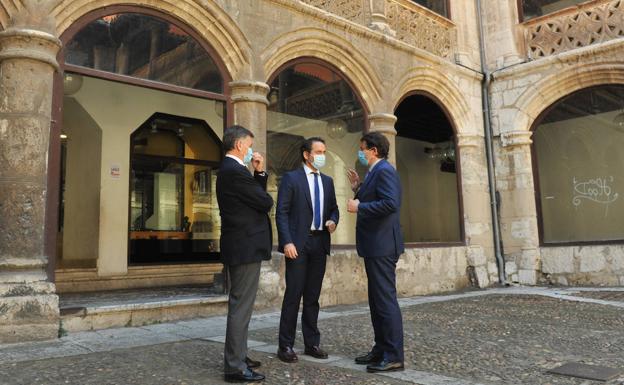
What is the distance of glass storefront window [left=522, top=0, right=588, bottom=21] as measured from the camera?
30.8ft

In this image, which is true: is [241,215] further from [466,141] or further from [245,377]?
[466,141]

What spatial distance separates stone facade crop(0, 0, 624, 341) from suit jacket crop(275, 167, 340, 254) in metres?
2.35

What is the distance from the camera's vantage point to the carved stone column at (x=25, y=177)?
4422 millimetres

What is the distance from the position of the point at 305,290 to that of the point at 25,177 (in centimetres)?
280

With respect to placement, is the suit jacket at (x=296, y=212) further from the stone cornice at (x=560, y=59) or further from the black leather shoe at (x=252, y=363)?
the stone cornice at (x=560, y=59)

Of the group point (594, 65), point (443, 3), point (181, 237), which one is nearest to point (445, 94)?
point (443, 3)

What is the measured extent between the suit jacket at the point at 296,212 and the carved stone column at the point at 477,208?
588cm

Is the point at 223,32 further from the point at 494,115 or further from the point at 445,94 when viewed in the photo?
the point at 494,115

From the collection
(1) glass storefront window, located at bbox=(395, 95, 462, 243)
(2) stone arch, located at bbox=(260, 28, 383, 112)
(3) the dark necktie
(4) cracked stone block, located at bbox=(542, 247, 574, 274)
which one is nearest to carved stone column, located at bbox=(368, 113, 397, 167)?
(2) stone arch, located at bbox=(260, 28, 383, 112)

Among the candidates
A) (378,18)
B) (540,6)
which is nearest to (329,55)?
(378,18)

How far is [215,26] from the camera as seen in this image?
6.21 metres

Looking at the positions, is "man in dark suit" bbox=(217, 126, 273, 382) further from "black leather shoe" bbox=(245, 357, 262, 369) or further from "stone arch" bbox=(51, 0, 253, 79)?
"stone arch" bbox=(51, 0, 253, 79)

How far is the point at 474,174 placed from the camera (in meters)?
9.48

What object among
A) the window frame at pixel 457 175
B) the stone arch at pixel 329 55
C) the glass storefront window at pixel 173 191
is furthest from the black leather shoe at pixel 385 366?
the glass storefront window at pixel 173 191
